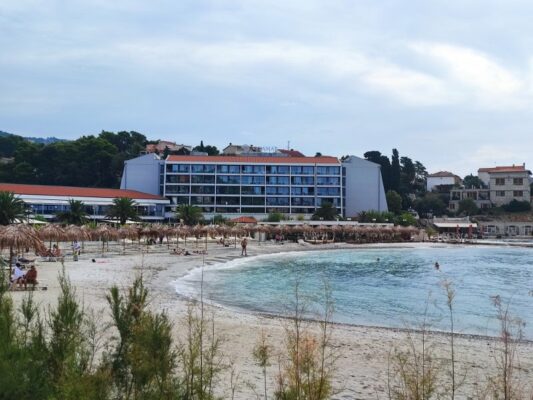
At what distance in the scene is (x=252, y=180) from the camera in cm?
8069

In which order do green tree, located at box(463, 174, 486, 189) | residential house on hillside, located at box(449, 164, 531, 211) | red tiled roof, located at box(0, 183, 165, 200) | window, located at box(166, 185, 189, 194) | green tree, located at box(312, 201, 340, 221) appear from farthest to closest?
green tree, located at box(463, 174, 486, 189) < residential house on hillside, located at box(449, 164, 531, 211) < window, located at box(166, 185, 189, 194) < green tree, located at box(312, 201, 340, 221) < red tiled roof, located at box(0, 183, 165, 200)

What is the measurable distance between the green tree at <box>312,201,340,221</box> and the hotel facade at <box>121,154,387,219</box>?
4387 millimetres

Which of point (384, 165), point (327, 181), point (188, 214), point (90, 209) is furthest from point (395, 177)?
point (90, 209)

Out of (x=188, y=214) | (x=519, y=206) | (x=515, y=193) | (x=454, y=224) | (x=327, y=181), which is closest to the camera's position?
(x=188, y=214)

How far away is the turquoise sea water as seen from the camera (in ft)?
54.9

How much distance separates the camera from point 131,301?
14.4 feet

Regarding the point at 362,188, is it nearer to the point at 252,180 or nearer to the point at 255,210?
the point at 255,210

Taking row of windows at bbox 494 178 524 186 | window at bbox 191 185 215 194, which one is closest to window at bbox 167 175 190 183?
window at bbox 191 185 215 194

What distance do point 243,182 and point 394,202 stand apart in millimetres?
27813

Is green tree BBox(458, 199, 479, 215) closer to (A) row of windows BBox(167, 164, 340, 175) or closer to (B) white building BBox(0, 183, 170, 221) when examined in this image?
(A) row of windows BBox(167, 164, 340, 175)

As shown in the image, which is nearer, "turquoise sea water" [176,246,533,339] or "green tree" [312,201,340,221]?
"turquoise sea water" [176,246,533,339]

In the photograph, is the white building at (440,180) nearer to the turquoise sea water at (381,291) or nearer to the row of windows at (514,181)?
the row of windows at (514,181)

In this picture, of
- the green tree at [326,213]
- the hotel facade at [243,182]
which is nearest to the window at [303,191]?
the hotel facade at [243,182]

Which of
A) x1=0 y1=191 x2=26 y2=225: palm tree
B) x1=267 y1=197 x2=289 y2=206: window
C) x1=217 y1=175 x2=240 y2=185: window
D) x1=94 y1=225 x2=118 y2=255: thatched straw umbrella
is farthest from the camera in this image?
x1=267 y1=197 x2=289 y2=206: window
